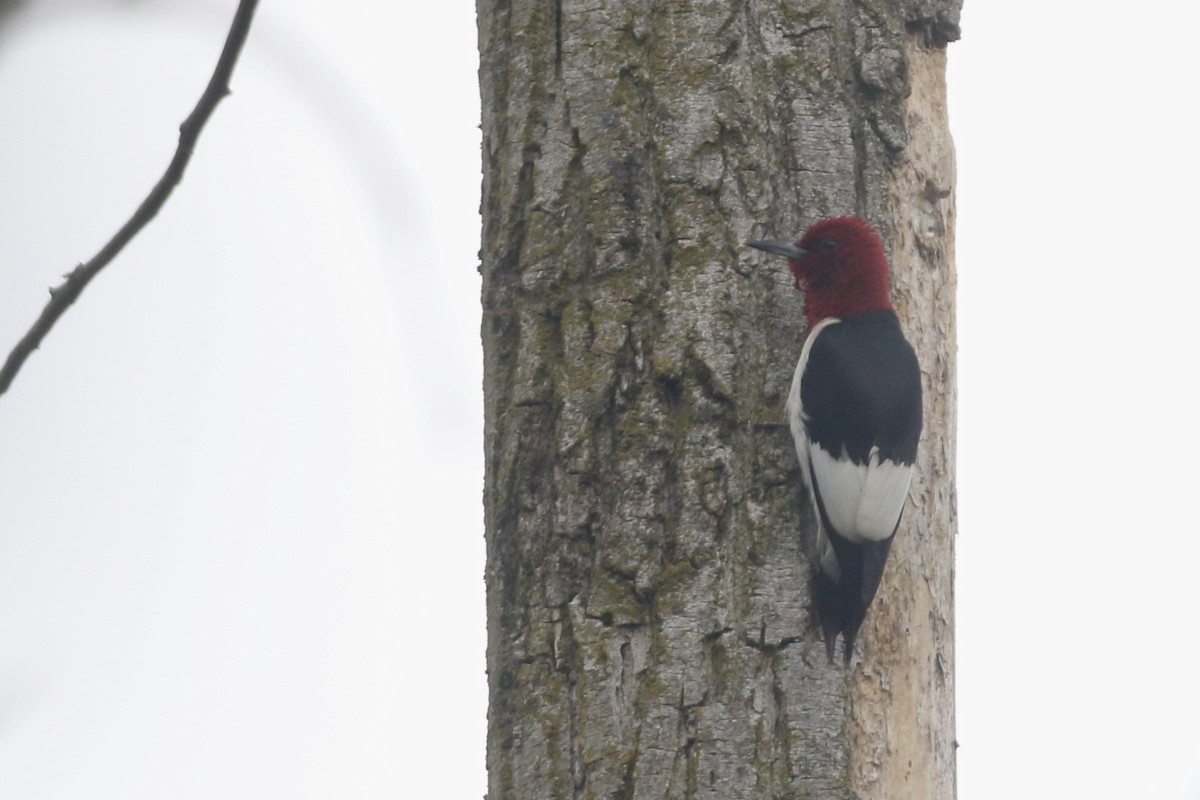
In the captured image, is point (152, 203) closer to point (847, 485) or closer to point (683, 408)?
point (683, 408)

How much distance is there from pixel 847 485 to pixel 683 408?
392 millimetres

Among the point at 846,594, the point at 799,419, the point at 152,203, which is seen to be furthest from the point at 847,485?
the point at 152,203

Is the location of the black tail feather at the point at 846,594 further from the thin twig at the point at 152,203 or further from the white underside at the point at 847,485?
the thin twig at the point at 152,203

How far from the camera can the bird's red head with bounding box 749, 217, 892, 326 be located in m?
2.59

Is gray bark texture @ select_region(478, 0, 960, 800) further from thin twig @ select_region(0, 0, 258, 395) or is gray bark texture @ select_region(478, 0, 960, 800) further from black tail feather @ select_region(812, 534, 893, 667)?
thin twig @ select_region(0, 0, 258, 395)

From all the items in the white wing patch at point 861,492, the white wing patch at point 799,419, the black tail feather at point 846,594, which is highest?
the white wing patch at point 799,419

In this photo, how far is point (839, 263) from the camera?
267cm

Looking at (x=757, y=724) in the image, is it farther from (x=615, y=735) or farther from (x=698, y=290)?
(x=698, y=290)

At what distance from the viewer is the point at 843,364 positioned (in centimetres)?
282

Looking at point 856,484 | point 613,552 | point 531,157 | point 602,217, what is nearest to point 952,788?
point 856,484

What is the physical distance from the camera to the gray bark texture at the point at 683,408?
2326 millimetres

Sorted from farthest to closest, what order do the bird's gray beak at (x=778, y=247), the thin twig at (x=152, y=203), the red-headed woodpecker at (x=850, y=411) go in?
the bird's gray beak at (x=778, y=247) → the red-headed woodpecker at (x=850, y=411) → the thin twig at (x=152, y=203)

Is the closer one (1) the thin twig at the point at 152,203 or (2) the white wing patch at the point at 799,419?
(1) the thin twig at the point at 152,203

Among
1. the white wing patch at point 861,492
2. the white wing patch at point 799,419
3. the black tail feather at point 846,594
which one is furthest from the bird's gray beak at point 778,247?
the black tail feather at point 846,594
